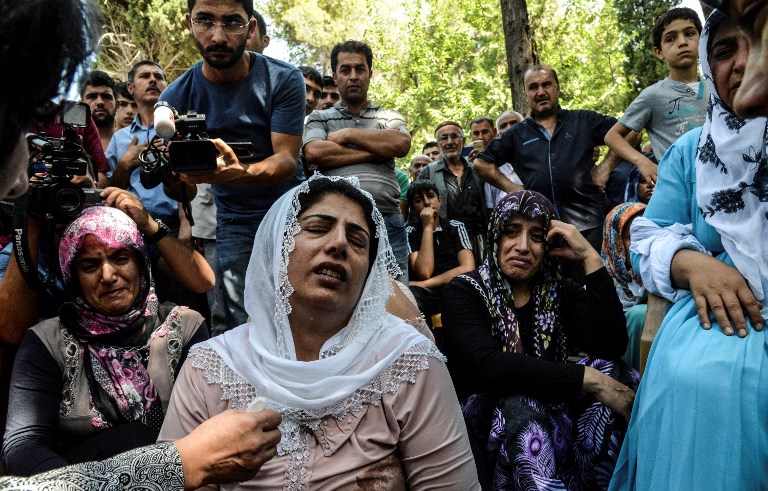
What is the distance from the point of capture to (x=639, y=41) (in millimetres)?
17469

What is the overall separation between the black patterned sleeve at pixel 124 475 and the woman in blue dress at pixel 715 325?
1.58m

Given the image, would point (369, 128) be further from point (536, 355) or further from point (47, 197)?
point (47, 197)

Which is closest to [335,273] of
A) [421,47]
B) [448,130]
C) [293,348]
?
[293,348]

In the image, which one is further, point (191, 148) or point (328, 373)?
point (191, 148)

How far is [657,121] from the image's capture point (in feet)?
16.4

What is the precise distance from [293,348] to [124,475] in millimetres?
975

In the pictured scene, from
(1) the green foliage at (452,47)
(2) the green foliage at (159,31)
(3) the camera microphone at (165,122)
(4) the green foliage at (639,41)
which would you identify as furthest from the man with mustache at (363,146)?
(1) the green foliage at (452,47)

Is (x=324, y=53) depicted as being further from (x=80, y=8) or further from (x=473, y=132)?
(x=80, y=8)

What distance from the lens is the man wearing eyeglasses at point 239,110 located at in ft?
11.3

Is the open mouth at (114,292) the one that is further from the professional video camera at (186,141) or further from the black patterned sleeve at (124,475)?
the black patterned sleeve at (124,475)

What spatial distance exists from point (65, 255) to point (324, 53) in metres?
24.8

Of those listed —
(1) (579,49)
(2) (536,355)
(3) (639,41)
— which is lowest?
(2) (536,355)

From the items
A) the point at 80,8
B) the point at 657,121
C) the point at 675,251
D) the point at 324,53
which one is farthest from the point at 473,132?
the point at 324,53

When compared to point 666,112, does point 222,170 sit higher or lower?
lower
